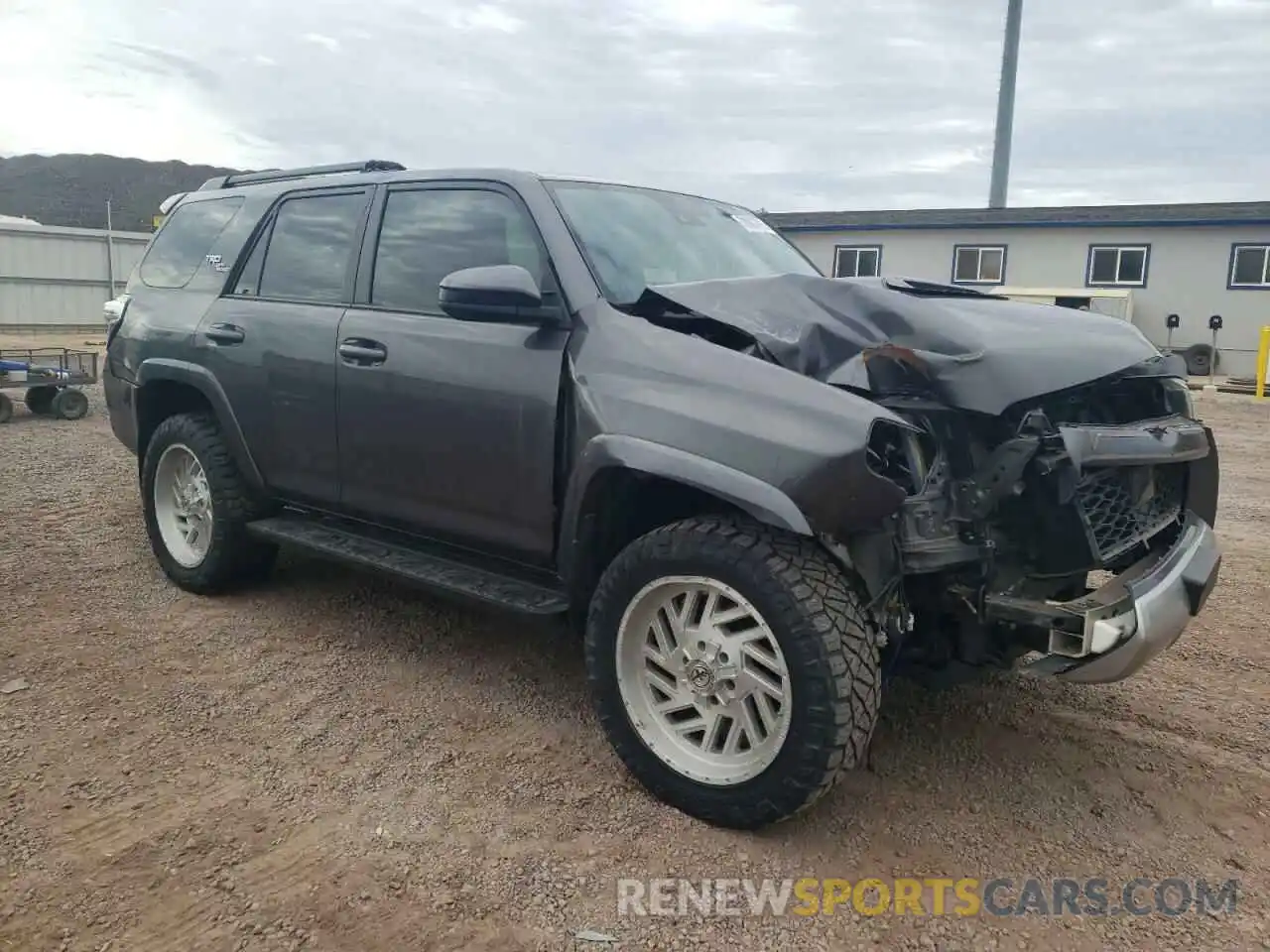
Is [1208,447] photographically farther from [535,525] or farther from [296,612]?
[296,612]

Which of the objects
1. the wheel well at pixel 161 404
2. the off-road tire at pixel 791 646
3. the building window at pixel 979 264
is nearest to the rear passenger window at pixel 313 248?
the wheel well at pixel 161 404

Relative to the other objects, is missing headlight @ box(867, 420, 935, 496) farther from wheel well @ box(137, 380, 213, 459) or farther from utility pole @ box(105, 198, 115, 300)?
utility pole @ box(105, 198, 115, 300)

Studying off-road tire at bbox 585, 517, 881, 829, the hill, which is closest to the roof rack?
off-road tire at bbox 585, 517, 881, 829

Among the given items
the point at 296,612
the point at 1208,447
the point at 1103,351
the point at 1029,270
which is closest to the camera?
the point at 1103,351

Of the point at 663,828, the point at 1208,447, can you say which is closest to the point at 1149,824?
the point at 1208,447

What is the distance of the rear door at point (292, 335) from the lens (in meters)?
4.22

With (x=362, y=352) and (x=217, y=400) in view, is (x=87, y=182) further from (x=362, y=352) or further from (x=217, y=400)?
(x=362, y=352)

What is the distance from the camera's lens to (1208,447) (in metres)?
3.44

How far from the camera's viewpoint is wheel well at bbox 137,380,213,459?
502cm

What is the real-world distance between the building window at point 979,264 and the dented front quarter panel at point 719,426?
80.3 feet

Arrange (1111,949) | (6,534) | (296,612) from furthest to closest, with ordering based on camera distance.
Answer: (6,534) < (296,612) < (1111,949)

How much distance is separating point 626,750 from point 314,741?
112cm

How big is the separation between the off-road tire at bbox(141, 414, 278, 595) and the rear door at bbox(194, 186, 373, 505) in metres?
0.24

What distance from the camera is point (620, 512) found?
3.31 m
